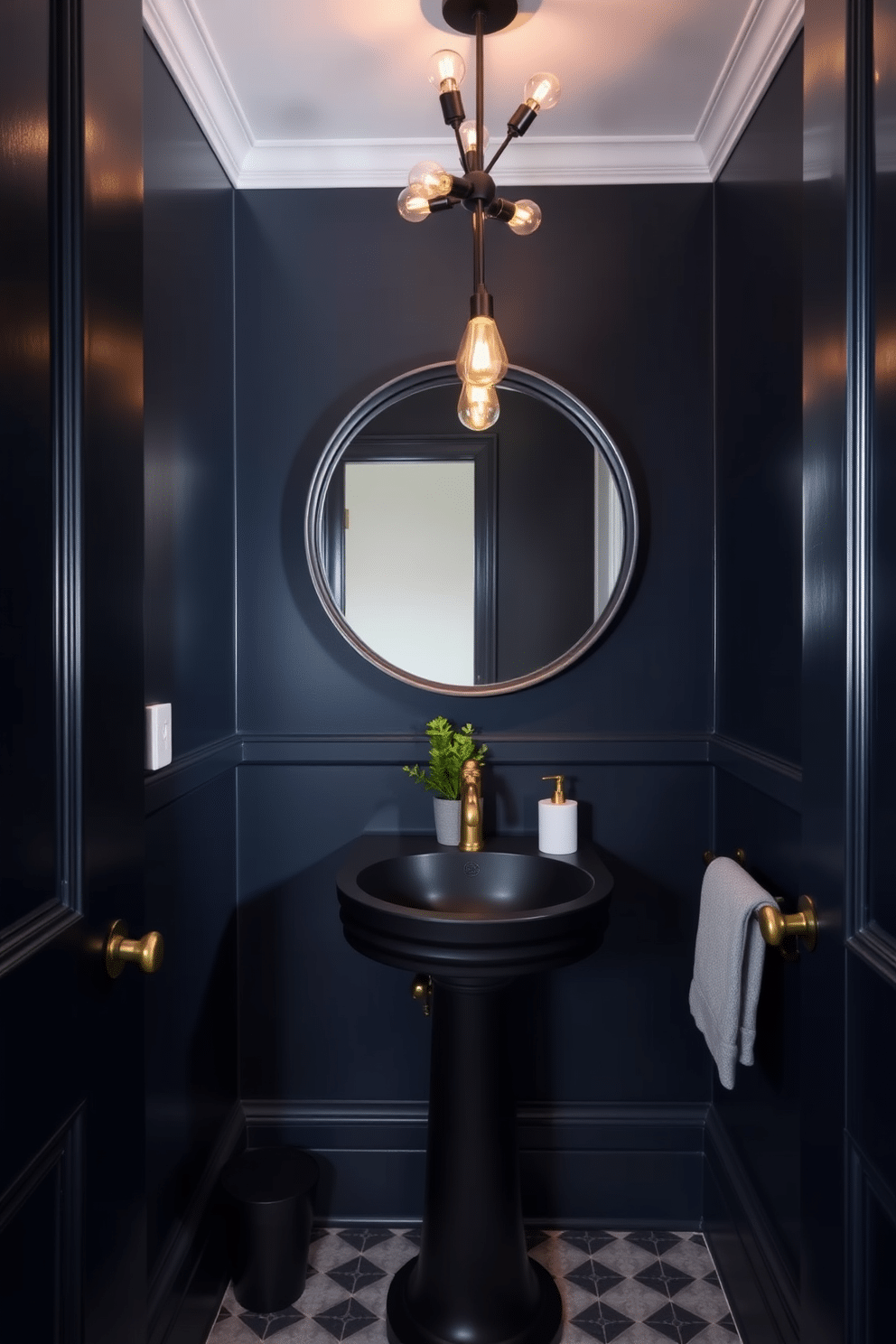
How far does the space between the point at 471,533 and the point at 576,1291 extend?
58.6 inches

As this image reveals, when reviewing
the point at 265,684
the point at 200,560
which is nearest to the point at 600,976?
the point at 265,684

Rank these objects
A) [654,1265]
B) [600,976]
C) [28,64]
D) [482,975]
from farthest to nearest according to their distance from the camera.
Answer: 1. [600,976]
2. [654,1265]
3. [482,975]
4. [28,64]

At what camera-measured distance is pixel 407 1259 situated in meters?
1.89

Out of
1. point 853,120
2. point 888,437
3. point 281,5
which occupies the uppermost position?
point 281,5

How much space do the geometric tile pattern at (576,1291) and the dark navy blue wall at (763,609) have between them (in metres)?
0.09

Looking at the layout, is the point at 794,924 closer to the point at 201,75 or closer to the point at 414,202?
the point at 414,202

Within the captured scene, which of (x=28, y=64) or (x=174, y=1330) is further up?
(x=28, y=64)

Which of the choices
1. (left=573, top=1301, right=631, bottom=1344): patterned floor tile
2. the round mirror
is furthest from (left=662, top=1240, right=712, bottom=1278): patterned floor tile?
the round mirror

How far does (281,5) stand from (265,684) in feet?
4.03

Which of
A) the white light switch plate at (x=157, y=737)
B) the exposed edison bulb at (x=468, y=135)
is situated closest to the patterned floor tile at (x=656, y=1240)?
the white light switch plate at (x=157, y=737)

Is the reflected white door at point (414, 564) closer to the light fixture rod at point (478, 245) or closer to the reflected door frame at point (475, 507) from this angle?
the reflected door frame at point (475, 507)

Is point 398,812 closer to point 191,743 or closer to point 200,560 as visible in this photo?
point 191,743

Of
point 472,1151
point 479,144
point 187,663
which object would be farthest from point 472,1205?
point 479,144

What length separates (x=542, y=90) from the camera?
1517mm
